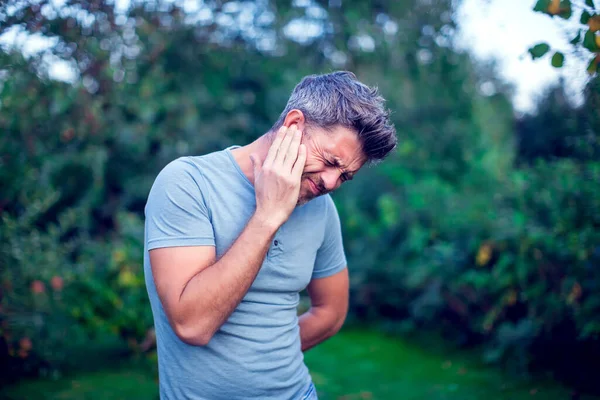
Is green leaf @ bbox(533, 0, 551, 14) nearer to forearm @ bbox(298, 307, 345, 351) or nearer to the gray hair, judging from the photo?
the gray hair

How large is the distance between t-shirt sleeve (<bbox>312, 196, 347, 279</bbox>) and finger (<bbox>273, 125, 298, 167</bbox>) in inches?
16.2

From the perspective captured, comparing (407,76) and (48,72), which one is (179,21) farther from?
(407,76)

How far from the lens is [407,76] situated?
7.90m

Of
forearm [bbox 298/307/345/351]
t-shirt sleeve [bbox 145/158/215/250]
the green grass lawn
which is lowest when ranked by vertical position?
the green grass lawn

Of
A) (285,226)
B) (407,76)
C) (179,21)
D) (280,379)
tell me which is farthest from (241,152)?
(407,76)

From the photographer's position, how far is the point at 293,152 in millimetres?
1838

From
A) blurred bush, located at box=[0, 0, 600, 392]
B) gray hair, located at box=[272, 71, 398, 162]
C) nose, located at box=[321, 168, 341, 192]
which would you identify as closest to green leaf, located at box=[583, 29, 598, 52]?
blurred bush, located at box=[0, 0, 600, 392]

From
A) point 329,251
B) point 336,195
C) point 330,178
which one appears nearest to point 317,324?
point 329,251

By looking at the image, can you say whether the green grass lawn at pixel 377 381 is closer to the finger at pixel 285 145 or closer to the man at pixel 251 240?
the man at pixel 251 240

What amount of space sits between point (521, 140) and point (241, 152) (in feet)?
30.1

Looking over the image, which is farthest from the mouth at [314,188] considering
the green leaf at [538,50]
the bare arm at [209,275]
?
the green leaf at [538,50]

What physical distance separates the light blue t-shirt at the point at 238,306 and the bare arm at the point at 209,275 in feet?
0.19

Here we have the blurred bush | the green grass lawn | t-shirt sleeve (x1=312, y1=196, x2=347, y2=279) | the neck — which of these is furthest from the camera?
the green grass lawn

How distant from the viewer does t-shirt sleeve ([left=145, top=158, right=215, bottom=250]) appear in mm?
1644
